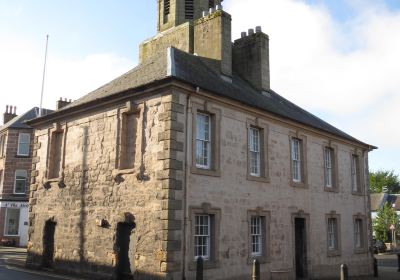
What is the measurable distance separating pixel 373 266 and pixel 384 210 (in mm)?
27188

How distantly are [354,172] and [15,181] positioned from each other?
955 inches

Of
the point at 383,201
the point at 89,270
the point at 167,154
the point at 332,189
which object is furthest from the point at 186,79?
the point at 383,201

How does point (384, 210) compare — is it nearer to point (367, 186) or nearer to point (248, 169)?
point (367, 186)

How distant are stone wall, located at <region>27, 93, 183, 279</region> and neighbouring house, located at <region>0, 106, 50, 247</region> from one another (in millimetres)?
16291

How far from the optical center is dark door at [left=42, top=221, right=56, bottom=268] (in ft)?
55.6

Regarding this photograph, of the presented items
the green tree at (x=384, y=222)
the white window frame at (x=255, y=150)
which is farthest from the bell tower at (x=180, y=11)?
the green tree at (x=384, y=222)

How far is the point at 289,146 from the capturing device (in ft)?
60.3

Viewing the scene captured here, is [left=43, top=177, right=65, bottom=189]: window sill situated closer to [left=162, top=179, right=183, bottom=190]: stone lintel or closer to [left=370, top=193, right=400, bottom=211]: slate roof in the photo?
[left=162, top=179, right=183, bottom=190]: stone lintel

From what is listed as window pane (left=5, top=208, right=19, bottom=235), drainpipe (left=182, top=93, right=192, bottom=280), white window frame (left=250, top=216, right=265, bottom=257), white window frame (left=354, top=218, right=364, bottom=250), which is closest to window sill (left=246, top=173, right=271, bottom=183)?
white window frame (left=250, top=216, right=265, bottom=257)

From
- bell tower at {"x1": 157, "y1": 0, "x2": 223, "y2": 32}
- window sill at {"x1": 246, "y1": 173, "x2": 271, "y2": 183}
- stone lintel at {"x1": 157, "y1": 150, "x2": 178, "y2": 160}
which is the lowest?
window sill at {"x1": 246, "y1": 173, "x2": 271, "y2": 183}

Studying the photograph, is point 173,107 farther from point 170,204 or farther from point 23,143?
point 23,143

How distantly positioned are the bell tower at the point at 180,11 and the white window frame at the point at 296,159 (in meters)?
8.68

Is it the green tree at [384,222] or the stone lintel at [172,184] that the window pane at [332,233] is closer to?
the stone lintel at [172,184]

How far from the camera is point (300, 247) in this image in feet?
60.8
